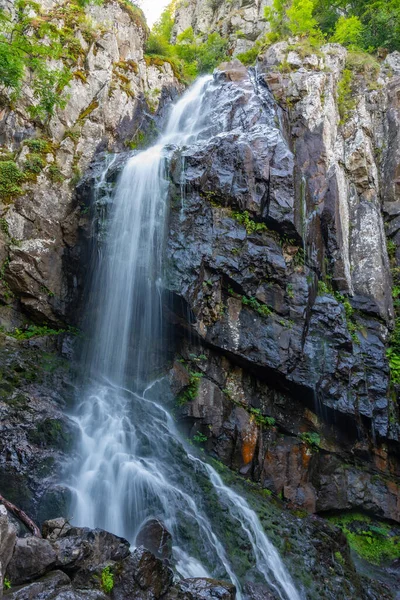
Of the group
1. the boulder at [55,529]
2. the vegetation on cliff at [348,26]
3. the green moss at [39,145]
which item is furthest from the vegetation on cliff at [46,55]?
the boulder at [55,529]

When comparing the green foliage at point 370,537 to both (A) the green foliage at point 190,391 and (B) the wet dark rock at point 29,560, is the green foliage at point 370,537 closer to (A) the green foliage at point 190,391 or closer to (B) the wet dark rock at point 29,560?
(A) the green foliage at point 190,391

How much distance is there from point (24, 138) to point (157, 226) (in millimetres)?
5653

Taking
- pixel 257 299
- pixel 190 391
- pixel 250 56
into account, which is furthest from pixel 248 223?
pixel 250 56

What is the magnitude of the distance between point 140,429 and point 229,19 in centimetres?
2563

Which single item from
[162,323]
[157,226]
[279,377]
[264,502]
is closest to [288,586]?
[264,502]

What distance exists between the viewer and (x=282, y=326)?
10.3m

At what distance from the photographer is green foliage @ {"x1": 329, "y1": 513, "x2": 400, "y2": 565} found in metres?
9.11

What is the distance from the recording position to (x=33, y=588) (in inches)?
138

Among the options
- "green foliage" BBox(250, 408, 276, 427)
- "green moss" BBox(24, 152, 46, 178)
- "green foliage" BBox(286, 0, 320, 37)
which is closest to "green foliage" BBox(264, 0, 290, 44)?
"green foliage" BBox(286, 0, 320, 37)

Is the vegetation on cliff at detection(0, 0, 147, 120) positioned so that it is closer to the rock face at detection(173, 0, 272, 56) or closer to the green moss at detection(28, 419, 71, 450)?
the rock face at detection(173, 0, 272, 56)

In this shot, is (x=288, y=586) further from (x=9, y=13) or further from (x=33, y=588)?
(x=9, y=13)

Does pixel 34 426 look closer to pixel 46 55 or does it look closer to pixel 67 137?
pixel 67 137

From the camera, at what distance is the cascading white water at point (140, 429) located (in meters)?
6.38

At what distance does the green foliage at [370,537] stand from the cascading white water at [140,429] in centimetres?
347
